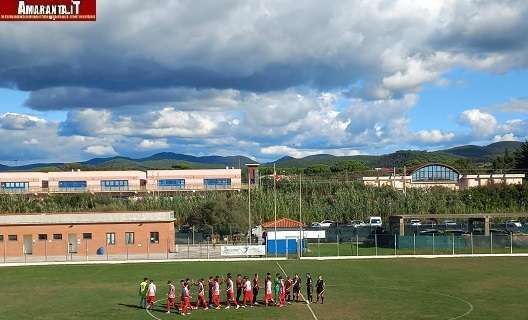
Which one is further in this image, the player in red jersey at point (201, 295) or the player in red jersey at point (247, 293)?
the player in red jersey at point (247, 293)

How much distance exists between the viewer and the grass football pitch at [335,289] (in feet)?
102

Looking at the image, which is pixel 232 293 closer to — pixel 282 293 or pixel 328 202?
pixel 282 293

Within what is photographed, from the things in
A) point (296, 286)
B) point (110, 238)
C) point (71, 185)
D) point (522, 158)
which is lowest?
point (296, 286)

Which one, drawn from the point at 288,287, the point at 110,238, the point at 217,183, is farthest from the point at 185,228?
the point at 288,287

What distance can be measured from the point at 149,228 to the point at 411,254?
85.9 ft

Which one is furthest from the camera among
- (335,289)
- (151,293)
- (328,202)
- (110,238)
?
(328,202)

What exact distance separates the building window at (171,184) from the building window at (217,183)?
186 inches

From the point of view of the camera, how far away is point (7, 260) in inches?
Result: 2454

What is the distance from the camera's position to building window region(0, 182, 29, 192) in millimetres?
126800

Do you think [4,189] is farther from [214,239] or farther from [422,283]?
[422,283]

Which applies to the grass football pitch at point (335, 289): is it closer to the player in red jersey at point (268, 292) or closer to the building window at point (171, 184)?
the player in red jersey at point (268, 292)

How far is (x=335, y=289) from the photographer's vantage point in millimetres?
39062

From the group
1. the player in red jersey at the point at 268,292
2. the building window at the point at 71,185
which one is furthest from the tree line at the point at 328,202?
the player in red jersey at the point at 268,292

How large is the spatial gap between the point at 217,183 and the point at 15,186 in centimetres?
3955
